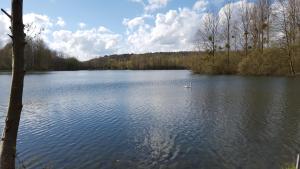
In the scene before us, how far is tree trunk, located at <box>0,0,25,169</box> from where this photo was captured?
271cm

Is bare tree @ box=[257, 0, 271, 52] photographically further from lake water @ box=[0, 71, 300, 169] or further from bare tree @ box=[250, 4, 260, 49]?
lake water @ box=[0, 71, 300, 169]

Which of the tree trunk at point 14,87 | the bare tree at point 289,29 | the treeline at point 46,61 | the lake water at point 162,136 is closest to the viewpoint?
the tree trunk at point 14,87

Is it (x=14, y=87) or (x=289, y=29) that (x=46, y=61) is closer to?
(x=289, y=29)

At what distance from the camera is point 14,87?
278 cm

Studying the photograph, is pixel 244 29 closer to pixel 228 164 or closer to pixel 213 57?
pixel 213 57

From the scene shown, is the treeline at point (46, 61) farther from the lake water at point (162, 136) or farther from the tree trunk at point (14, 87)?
the tree trunk at point (14, 87)

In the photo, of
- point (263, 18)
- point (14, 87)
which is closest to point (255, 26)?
point (263, 18)

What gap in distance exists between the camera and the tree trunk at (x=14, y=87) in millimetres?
2707

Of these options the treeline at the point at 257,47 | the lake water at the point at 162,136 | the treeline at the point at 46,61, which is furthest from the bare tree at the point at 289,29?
the treeline at the point at 46,61

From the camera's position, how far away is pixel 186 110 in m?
21.1

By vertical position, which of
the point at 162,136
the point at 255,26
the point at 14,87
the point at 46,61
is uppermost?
the point at 255,26

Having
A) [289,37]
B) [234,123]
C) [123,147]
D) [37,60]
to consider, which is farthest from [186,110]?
[37,60]

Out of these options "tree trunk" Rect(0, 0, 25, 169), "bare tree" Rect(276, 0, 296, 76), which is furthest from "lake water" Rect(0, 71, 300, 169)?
"bare tree" Rect(276, 0, 296, 76)

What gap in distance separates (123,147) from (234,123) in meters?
6.87
